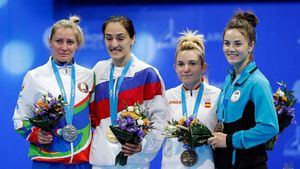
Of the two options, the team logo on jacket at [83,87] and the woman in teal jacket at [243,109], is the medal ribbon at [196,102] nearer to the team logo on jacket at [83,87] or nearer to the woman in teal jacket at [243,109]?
the woman in teal jacket at [243,109]

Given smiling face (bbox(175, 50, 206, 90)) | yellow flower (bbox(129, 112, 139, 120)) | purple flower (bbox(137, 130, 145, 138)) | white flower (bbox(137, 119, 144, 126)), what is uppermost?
smiling face (bbox(175, 50, 206, 90))

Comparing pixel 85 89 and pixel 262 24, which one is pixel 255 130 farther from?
pixel 262 24

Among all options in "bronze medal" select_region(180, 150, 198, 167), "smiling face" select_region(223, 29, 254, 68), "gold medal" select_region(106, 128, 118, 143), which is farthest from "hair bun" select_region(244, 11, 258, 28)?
"gold medal" select_region(106, 128, 118, 143)

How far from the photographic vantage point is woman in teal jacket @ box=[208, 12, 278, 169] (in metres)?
3.34

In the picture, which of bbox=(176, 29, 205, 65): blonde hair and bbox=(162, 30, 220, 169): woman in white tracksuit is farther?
bbox=(176, 29, 205, 65): blonde hair

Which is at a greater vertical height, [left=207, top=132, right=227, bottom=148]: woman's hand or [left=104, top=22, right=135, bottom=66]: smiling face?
[left=104, top=22, right=135, bottom=66]: smiling face

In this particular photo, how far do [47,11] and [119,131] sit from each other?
147 inches

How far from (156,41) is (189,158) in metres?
3.05

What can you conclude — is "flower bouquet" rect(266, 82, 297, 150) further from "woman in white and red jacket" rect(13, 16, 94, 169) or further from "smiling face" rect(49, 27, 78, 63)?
"smiling face" rect(49, 27, 78, 63)

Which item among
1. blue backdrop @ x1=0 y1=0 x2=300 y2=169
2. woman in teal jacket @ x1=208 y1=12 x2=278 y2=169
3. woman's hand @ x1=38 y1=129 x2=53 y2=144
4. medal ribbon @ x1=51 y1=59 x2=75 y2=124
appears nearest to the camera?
woman in teal jacket @ x1=208 y1=12 x2=278 y2=169

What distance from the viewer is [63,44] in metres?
3.91

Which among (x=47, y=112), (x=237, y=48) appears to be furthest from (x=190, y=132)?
(x=47, y=112)

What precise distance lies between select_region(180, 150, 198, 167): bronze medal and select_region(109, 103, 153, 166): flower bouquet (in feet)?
1.24

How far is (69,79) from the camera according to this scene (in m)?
3.91
